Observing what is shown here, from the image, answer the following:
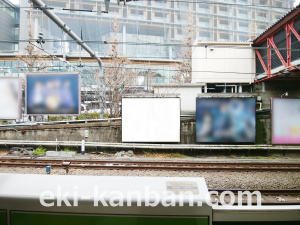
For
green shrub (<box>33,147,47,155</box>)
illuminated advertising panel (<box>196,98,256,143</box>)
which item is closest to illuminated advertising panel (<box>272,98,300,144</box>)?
illuminated advertising panel (<box>196,98,256,143</box>)

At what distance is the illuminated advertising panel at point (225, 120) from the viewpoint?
12.9 meters

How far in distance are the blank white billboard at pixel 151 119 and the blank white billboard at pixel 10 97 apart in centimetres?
642

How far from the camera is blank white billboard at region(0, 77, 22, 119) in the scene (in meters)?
7.05

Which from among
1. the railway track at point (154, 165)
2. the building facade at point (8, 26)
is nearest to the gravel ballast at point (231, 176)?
the railway track at point (154, 165)

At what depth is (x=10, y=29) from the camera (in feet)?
106

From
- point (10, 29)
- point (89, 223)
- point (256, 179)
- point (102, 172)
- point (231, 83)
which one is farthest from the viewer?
point (10, 29)

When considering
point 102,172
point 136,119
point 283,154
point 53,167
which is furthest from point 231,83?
point 53,167

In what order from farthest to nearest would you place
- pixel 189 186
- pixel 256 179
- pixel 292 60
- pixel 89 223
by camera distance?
pixel 292 60, pixel 256 179, pixel 189 186, pixel 89 223

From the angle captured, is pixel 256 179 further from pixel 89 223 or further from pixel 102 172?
pixel 89 223

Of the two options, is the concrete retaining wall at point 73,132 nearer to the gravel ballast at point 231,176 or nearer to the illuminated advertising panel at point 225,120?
the illuminated advertising panel at point 225,120

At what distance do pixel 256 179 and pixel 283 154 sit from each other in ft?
21.9

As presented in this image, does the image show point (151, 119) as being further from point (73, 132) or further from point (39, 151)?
point (39, 151)

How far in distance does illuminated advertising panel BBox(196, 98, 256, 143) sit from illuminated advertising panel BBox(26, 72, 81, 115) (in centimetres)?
766

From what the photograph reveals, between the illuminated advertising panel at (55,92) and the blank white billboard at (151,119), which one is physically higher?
the illuminated advertising panel at (55,92)
